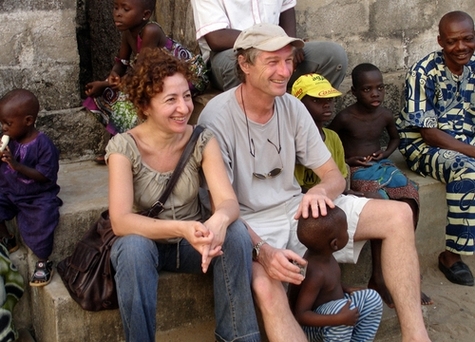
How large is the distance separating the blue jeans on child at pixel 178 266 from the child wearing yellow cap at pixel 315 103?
94cm

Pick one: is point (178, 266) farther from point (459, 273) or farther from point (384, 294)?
point (459, 273)

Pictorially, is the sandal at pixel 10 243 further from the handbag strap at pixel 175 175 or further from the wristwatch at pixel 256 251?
the wristwatch at pixel 256 251

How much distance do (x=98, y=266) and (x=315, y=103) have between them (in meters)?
1.64

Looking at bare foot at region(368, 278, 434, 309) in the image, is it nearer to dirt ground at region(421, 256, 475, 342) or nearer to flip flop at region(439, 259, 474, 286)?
dirt ground at region(421, 256, 475, 342)

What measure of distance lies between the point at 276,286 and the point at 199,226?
522mm

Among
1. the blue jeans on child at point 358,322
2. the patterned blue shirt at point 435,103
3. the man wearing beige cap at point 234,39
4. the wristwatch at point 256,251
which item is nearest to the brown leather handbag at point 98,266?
the wristwatch at point 256,251

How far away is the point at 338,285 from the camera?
346cm

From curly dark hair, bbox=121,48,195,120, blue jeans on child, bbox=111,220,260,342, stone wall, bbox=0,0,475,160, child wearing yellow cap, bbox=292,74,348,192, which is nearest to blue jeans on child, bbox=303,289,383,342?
blue jeans on child, bbox=111,220,260,342

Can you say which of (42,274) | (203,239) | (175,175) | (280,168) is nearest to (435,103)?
(280,168)

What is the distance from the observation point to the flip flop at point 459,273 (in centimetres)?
456

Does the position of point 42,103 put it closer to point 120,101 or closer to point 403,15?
point 120,101

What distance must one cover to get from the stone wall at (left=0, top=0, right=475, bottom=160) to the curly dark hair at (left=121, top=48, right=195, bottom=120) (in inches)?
59.1

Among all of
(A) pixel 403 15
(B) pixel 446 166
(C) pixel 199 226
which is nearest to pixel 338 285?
(C) pixel 199 226

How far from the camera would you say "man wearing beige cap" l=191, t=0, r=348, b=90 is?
14.3 feet
